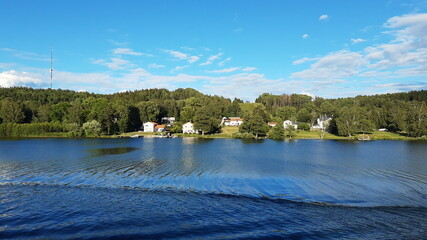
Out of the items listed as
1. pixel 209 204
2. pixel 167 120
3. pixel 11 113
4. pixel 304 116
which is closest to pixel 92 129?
pixel 11 113

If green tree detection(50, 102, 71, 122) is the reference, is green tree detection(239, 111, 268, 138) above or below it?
below

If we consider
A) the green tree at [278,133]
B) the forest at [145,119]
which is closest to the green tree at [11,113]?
the forest at [145,119]

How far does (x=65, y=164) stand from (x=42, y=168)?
2.94 metres

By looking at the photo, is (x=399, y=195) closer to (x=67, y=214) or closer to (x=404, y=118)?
(x=67, y=214)

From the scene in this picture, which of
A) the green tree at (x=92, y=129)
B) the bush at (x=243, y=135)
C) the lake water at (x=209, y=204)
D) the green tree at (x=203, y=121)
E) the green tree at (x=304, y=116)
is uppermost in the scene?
the green tree at (x=304, y=116)

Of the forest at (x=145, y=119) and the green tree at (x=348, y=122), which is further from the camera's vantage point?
the green tree at (x=348, y=122)

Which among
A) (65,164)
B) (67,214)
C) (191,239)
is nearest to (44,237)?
(67,214)

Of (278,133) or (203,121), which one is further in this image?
(203,121)

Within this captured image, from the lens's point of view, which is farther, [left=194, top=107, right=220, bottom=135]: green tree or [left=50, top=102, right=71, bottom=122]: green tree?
[left=50, top=102, right=71, bottom=122]: green tree

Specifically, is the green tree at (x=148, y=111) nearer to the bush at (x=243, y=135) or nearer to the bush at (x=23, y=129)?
the bush at (x=23, y=129)

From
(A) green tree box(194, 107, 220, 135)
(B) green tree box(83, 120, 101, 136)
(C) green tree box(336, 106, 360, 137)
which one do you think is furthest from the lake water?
(C) green tree box(336, 106, 360, 137)

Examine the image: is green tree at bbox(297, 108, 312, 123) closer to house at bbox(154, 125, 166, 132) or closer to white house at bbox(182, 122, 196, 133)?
white house at bbox(182, 122, 196, 133)

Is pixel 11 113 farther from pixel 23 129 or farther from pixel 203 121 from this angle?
pixel 203 121

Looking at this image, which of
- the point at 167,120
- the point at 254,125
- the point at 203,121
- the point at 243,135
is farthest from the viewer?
the point at 167,120
